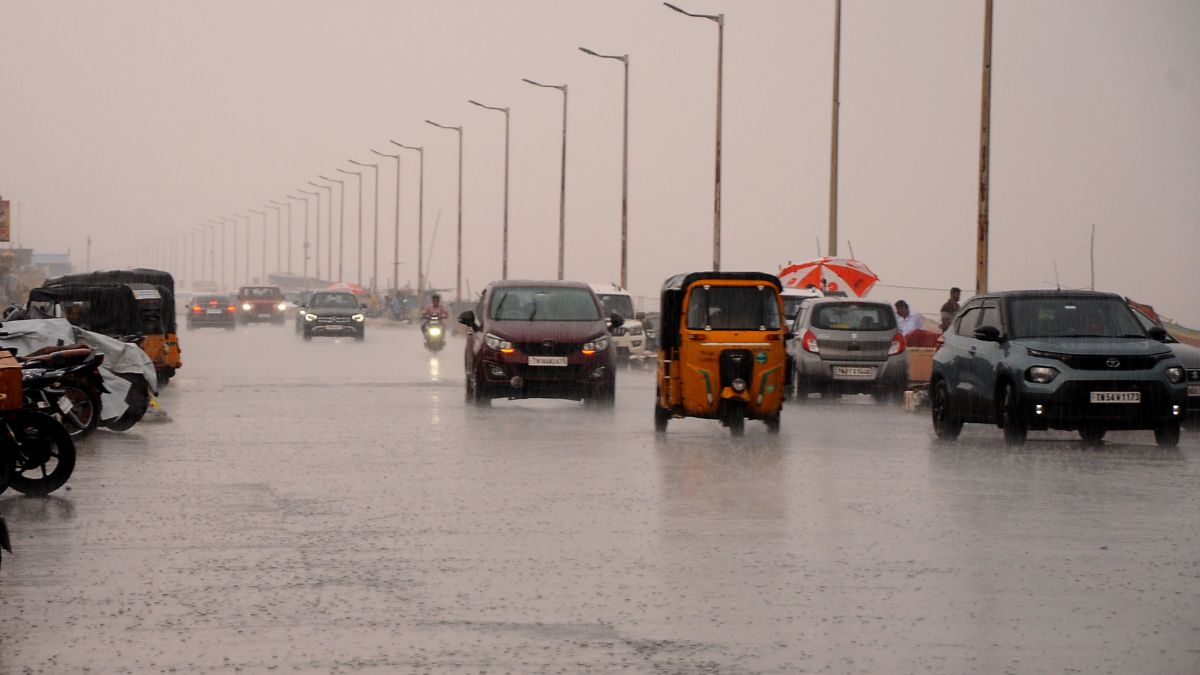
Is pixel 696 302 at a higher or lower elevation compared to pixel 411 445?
higher

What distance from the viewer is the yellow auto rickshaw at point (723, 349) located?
843 inches

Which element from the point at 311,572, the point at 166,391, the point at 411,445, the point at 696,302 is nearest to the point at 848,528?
the point at 311,572

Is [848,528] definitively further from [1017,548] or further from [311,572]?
[311,572]

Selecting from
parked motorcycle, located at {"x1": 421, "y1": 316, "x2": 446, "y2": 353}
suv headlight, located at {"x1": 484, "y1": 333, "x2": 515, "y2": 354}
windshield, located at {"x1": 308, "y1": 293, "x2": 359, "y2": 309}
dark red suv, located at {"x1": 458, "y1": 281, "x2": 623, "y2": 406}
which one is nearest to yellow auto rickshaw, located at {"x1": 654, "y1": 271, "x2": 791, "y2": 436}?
dark red suv, located at {"x1": 458, "y1": 281, "x2": 623, "y2": 406}

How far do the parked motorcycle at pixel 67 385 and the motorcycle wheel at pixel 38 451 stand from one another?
27 centimetres

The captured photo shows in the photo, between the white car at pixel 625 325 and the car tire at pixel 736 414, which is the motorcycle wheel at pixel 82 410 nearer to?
the car tire at pixel 736 414

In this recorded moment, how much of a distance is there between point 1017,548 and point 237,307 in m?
80.1

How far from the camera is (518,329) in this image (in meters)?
26.5

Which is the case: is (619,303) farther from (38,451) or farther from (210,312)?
(210,312)

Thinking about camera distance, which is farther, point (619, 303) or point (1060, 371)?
point (619, 303)

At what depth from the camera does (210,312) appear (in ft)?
258

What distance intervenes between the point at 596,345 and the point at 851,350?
470 centimetres

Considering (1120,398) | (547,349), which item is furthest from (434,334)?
(1120,398)

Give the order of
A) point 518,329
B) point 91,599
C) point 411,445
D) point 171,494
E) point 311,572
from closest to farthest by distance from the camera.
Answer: point 91,599 → point 311,572 → point 171,494 → point 411,445 → point 518,329
